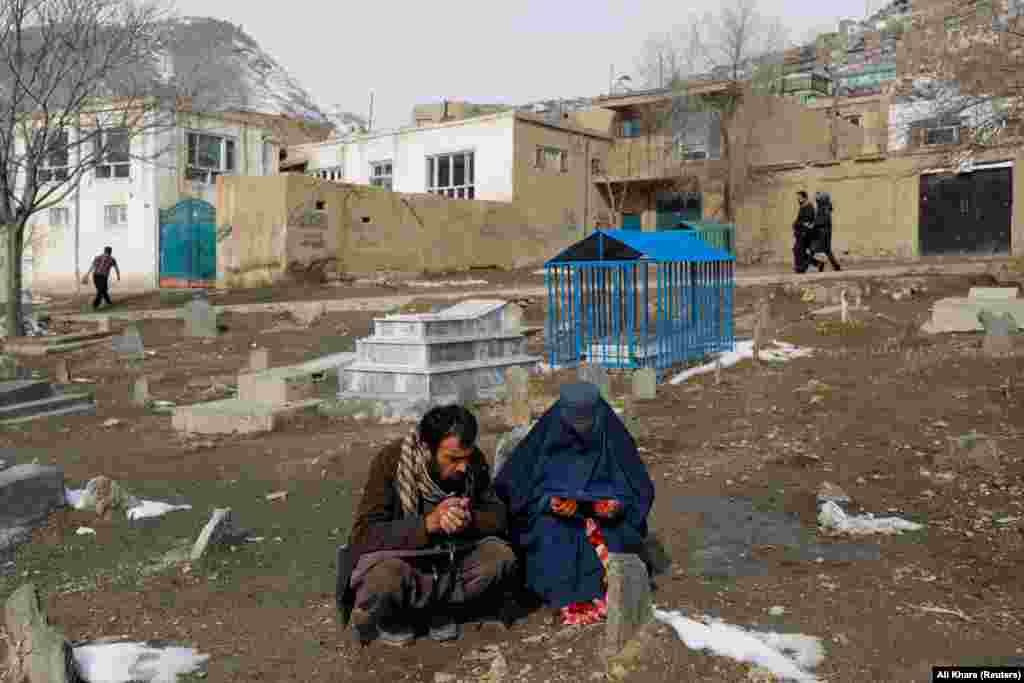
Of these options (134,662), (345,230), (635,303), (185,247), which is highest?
(345,230)

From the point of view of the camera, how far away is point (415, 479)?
346cm

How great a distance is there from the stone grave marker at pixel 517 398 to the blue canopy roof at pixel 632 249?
9.30 feet

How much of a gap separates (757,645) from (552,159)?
2645 cm

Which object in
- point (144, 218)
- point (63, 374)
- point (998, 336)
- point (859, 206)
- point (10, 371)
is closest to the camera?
point (998, 336)

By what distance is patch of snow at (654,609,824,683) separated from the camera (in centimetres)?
325

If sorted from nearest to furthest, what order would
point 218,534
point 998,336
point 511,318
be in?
point 218,534 → point 998,336 → point 511,318

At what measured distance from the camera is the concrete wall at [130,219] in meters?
27.0

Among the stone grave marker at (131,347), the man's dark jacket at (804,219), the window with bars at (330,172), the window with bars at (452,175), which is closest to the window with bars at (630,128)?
the window with bars at (452,175)

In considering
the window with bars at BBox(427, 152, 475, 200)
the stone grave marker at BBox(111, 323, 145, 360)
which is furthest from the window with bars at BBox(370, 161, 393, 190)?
the stone grave marker at BBox(111, 323, 145, 360)

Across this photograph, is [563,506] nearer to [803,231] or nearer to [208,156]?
[803,231]

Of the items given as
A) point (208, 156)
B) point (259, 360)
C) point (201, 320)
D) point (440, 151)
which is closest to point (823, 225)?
point (259, 360)

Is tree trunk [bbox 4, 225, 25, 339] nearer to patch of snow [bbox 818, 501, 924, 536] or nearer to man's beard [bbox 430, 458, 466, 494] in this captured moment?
man's beard [bbox 430, 458, 466, 494]

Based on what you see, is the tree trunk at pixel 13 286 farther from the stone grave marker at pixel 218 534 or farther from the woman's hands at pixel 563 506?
the woman's hands at pixel 563 506

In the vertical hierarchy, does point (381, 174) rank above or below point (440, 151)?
below
